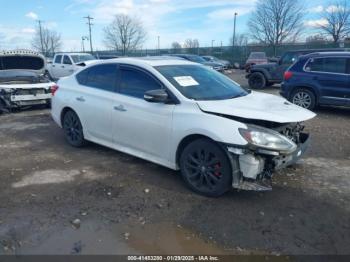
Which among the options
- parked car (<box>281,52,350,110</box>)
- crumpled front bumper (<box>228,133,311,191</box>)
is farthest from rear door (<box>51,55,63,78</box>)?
crumpled front bumper (<box>228,133,311,191</box>)

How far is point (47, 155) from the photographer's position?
247 inches

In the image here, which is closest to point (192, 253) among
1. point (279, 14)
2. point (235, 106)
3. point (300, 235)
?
point (300, 235)

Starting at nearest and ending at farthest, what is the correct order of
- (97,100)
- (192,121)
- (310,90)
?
(192,121) < (97,100) < (310,90)

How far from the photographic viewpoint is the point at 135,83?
529 centimetres

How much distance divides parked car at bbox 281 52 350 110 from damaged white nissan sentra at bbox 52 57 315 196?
5199 mm

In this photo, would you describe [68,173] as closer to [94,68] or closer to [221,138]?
[94,68]

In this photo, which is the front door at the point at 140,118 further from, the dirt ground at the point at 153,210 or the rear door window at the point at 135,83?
the dirt ground at the point at 153,210

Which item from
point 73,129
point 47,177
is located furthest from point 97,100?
point 47,177

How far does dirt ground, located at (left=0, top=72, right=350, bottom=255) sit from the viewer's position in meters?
3.46

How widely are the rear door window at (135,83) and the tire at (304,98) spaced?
655 centimetres

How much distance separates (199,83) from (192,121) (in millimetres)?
931

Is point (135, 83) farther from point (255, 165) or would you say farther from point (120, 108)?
point (255, 165)

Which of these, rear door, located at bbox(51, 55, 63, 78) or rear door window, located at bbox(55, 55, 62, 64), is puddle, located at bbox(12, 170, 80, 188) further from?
rear door window, located at bbox(55, 55, 62, 64)

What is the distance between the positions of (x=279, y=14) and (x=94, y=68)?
5030 cm
